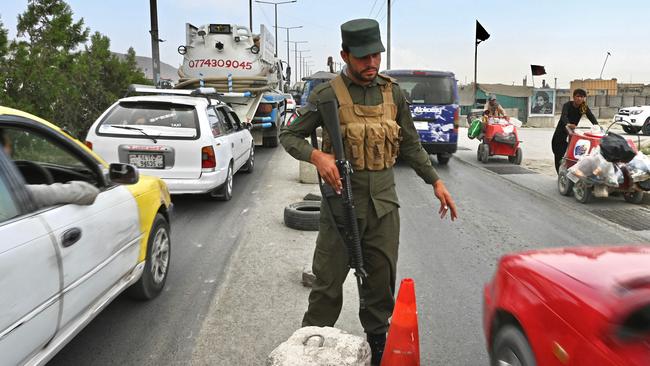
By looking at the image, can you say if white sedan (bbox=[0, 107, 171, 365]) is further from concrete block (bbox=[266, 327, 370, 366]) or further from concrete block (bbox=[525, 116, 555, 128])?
concrete block (bbox=[525, 116, 555, 128])

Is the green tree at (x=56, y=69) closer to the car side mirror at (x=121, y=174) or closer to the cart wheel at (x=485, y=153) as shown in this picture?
the car side mirror at (x=121, y=174)

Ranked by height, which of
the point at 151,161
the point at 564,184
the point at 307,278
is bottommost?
the point at 307,278

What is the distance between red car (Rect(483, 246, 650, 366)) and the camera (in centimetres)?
171

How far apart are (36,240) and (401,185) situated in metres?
7.74

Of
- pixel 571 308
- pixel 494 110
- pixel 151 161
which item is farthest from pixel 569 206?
pixel 571 308

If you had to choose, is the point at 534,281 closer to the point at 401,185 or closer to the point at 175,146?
the point at 175,146

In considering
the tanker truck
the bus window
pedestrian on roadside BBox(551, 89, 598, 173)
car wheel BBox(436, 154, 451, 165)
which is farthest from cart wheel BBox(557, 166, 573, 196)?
the tanker truck

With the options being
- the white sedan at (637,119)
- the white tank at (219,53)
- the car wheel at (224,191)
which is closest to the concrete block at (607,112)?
the white sedan at (637,119)

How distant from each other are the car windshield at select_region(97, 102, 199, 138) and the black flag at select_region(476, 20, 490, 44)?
44.4 feet

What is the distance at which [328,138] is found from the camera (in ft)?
9.79

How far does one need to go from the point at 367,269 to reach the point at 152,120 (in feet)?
16.1

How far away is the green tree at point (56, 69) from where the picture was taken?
9000mm

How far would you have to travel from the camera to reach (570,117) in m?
9.54

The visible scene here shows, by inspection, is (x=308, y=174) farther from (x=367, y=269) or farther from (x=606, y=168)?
(x=367, y=269)
